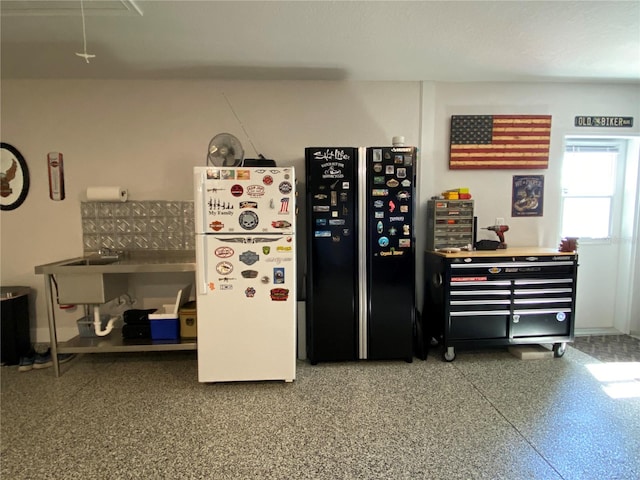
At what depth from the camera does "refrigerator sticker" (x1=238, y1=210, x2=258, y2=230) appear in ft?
7.56

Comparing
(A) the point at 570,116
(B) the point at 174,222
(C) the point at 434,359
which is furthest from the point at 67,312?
(A) the point at 570,116

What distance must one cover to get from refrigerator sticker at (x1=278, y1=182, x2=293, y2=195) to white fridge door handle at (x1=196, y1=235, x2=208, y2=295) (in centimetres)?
66

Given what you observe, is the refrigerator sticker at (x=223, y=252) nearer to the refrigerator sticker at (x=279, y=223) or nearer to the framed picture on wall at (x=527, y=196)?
the refrigerator sticker at (x=279, y=223)

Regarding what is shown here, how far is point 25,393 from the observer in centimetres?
234

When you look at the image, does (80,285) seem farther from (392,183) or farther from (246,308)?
(392,183)

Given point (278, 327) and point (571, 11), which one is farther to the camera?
point (278, 327)

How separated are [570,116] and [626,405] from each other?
8.80 feet

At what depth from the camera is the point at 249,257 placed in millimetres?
2334

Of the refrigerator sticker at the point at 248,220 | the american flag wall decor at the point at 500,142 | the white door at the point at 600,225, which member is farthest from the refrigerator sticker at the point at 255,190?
the white door at the point at 600,225

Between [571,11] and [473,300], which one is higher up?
[571,11]

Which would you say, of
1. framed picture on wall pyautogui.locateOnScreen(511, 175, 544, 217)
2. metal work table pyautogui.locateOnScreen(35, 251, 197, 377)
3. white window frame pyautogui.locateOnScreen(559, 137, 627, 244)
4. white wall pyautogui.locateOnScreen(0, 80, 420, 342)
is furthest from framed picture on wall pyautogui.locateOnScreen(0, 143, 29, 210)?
white window frame pyautogui.locateOnScreen(559, 137, 627, 244)

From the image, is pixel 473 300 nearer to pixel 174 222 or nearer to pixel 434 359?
pixel 434 359

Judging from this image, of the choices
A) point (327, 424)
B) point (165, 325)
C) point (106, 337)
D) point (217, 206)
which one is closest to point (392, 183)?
point (217, 206)

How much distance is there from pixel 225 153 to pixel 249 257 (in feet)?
3.13
